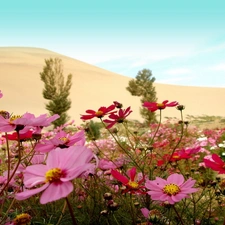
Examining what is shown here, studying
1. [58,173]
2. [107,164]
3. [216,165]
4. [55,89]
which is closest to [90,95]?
[55,89]

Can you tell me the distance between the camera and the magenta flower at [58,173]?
61 cm

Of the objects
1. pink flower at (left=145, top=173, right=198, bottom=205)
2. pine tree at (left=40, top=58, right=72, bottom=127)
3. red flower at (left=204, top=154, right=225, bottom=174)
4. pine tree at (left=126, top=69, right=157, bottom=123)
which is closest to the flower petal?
pink flower at (left=145, top=173, right=198, bottom=205)

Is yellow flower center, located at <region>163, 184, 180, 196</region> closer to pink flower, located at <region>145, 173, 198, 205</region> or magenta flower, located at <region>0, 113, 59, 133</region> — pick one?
pink flower, located at <region>145, 173, 198, 205</region>

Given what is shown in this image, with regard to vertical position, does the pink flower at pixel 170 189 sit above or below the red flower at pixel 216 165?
below

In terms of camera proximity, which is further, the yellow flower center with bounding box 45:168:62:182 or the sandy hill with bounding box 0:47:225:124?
the sandy hill with bounding box 0:47:225:124

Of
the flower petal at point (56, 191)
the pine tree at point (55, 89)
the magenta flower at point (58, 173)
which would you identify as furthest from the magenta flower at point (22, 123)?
the pine tree at point (55, 89)

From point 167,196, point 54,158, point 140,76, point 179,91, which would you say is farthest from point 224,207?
point 179,91

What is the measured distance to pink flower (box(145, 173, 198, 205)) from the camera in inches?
34.8

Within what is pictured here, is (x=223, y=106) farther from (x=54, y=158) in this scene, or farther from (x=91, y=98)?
(x=54, y=158)

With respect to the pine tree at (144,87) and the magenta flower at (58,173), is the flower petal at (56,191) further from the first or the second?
the pine tree at (144,87)

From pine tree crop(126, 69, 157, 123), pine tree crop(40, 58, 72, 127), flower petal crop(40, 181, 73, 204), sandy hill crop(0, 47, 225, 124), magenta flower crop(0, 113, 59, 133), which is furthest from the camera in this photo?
sandy hill crop(0, 47, 225, 124)

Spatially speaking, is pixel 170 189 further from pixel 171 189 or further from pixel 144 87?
pixel 144 87

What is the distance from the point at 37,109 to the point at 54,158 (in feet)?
104

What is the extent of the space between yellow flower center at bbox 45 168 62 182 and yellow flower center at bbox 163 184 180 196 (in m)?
0.36
